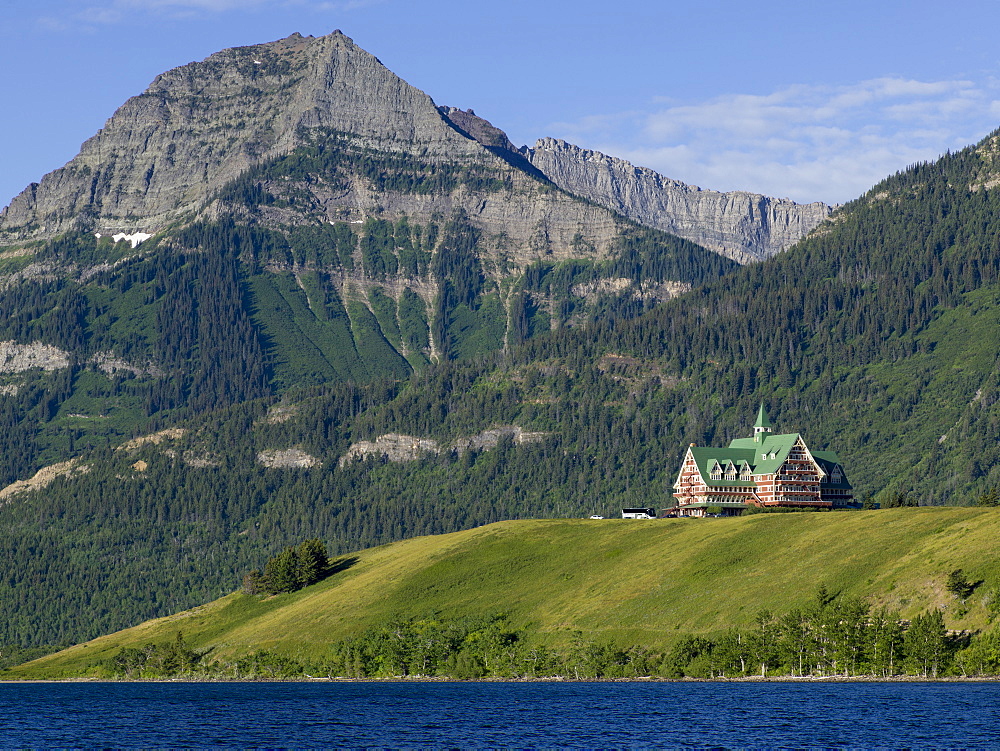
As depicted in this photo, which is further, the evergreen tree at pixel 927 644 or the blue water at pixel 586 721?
the evergreen tree at pixel 927 644

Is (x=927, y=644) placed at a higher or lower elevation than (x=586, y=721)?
higher

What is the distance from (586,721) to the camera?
15862 centimetres

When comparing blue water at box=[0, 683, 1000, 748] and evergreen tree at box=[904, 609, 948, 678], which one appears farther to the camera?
evergreen tree at box=[904, 609, 948, 678]

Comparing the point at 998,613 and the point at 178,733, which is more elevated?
the point at 998,613

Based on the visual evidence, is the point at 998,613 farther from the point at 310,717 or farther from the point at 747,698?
the point at 310,717

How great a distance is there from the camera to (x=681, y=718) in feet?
513

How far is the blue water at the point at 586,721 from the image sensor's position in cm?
13900

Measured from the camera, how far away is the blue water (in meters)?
139

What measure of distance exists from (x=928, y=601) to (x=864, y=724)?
193ft

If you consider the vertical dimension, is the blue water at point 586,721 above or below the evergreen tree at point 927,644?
below

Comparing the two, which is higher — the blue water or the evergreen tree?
the evergreen tree

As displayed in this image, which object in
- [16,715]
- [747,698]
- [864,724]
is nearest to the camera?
[864,724]

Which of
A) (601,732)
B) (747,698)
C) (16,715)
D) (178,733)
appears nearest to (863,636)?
(747,698)

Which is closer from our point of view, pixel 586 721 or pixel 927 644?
pixel 586 721
